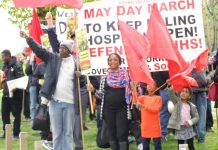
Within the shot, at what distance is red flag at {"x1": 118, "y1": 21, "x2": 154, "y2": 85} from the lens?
27.7 feet

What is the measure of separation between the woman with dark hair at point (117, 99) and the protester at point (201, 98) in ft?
7.51

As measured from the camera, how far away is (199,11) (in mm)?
9742

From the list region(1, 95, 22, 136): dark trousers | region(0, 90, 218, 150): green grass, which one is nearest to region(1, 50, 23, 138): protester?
region(1, 95, 22, 136): dark trousers

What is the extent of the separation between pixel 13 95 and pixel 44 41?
231 centimetres

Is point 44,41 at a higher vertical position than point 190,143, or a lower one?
higher

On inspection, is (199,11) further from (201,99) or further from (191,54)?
(201,99)

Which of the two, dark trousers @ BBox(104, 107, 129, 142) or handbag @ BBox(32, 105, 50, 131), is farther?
handbag @ BBox(32, 105, 50, 131)

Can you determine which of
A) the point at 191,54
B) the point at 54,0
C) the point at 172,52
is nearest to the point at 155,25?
the point at 172,52

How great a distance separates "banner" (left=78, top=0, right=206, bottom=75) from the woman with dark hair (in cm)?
28

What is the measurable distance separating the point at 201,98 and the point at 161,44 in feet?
10.5

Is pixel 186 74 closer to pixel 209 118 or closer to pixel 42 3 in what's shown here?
pixel 42 3

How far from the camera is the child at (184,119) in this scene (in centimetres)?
988

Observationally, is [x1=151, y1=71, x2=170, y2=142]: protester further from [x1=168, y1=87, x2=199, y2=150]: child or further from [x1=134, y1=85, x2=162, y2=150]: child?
[x1=134, y1=85, x2=162, y2=150]: child

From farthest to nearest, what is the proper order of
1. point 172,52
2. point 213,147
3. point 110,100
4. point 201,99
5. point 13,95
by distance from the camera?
point 13,95
point 201,99
point 213,147
point 110,100
point 172,52
